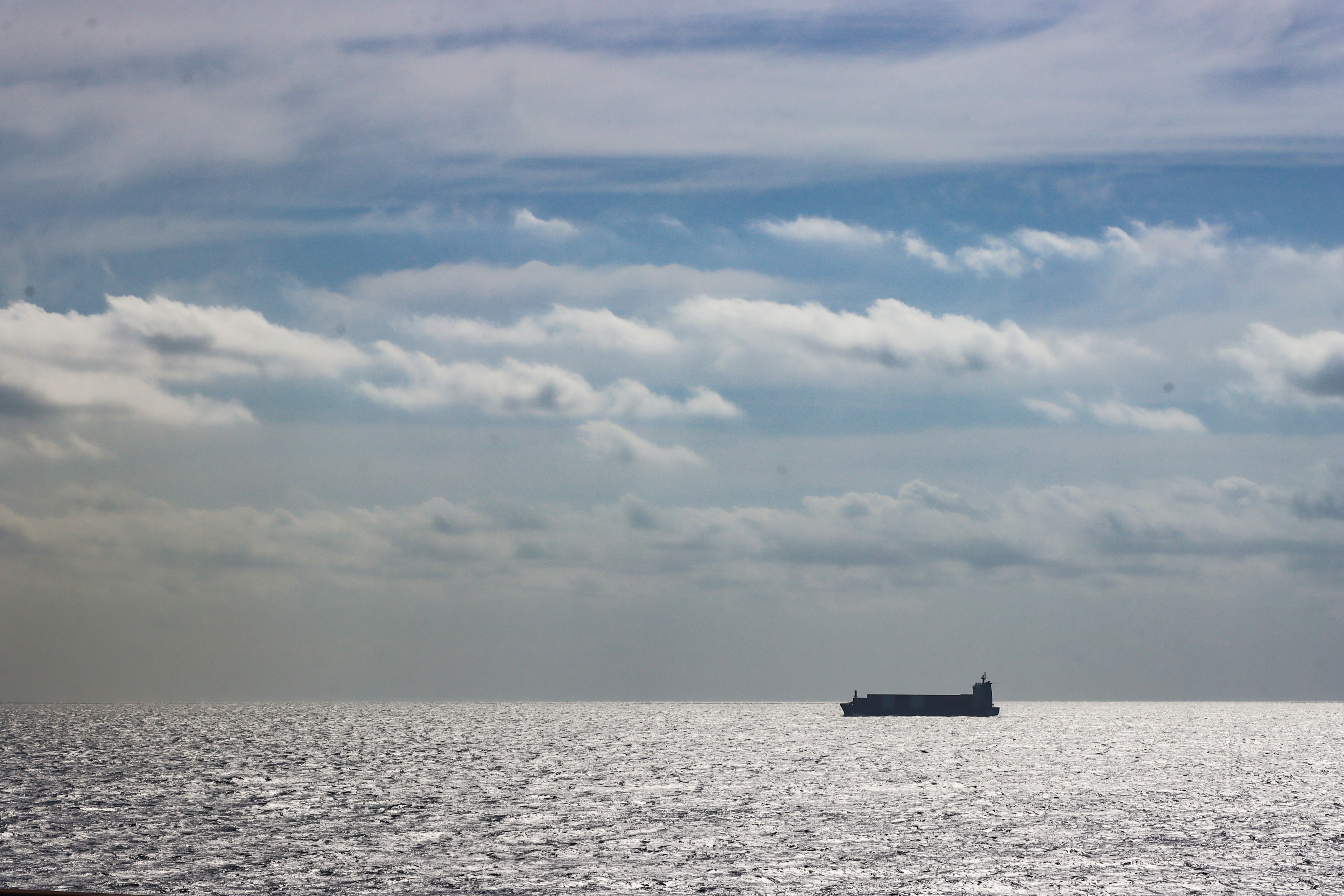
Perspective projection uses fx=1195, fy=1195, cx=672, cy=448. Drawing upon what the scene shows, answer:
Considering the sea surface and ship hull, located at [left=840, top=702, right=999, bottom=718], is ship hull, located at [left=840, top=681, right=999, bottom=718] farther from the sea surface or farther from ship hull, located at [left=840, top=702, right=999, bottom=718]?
the sea surface

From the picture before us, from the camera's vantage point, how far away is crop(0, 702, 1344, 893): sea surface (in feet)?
140

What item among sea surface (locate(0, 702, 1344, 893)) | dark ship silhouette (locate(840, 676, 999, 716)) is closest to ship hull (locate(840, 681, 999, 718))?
dark ship silhouette (locate(840, 676, 999, 716))

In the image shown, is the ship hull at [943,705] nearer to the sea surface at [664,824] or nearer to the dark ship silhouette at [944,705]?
the dark ship silhouette at [944,705]

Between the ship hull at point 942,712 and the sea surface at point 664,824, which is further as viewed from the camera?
the ship hull at point 942,712

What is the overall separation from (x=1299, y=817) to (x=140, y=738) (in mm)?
148045

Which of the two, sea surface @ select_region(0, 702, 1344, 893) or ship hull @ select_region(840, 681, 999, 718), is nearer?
sea surface @ select_region(0, 702, 1344, 893)

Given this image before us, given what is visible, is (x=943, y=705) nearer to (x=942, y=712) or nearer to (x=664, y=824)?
(x=942, y=712)

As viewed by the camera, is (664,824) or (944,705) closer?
(664,824)

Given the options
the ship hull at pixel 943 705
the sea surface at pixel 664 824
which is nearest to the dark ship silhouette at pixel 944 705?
the ship hull at pixel 943 705

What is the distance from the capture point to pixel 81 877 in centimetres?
4134

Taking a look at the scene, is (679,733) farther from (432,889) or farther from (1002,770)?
(432,889)

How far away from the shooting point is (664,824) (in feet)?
197

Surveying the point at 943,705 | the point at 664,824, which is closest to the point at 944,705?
the point at 943,705

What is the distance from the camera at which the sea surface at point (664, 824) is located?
4266 cm
